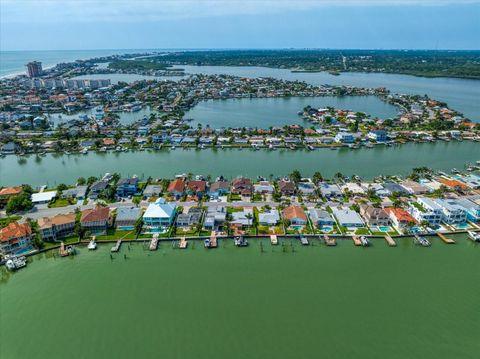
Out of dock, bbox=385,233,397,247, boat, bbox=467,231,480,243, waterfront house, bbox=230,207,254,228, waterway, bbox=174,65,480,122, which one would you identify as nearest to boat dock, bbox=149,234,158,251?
waterfront house, bbox=230,207,254,228

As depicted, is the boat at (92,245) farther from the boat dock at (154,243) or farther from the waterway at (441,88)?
the waterway at (441,88)

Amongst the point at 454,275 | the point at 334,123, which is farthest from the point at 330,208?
the point at 334,123

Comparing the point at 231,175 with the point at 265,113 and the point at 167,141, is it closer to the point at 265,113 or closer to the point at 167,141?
the point at 167,141

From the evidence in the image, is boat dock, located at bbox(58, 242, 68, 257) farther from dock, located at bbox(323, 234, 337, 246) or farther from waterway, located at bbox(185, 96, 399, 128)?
waterway, located at bbox(185, 96, 399, 128)

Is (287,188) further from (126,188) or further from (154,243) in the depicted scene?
(126,188)

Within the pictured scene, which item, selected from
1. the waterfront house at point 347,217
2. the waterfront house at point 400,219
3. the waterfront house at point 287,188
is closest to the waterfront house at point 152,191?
the waterfront house at point 287,188

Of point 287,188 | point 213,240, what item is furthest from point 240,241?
point 287,188
